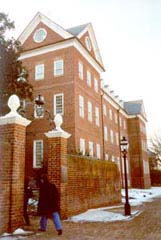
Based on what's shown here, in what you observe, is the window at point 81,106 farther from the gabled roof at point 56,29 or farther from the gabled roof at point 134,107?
the gabled roof at point 134,107

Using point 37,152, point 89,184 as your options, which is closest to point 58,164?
point 89,184

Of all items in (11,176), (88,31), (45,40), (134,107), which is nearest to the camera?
(11,176)

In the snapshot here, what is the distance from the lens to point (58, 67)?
960 inches

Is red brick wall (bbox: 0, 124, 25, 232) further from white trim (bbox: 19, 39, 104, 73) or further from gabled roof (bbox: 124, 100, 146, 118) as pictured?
gabled roof (bbox: 124, 100, 146, 118)

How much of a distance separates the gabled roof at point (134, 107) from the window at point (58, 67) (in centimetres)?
2515

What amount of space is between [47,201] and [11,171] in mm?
1289

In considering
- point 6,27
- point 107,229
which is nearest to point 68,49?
point 6,27

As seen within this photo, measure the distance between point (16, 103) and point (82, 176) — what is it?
5692mm

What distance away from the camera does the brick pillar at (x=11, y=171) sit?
7.93 meters

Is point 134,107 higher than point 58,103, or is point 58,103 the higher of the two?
point 134,107

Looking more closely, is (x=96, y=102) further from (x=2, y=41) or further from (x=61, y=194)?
(x=61, y=194)

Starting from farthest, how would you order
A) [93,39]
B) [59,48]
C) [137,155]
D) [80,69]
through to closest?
1. [137,155]
2. [93,39]
3. [80,69]
4. [59,48]

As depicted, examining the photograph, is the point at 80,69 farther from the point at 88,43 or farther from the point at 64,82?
the point at 88,43

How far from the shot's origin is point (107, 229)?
899cm
